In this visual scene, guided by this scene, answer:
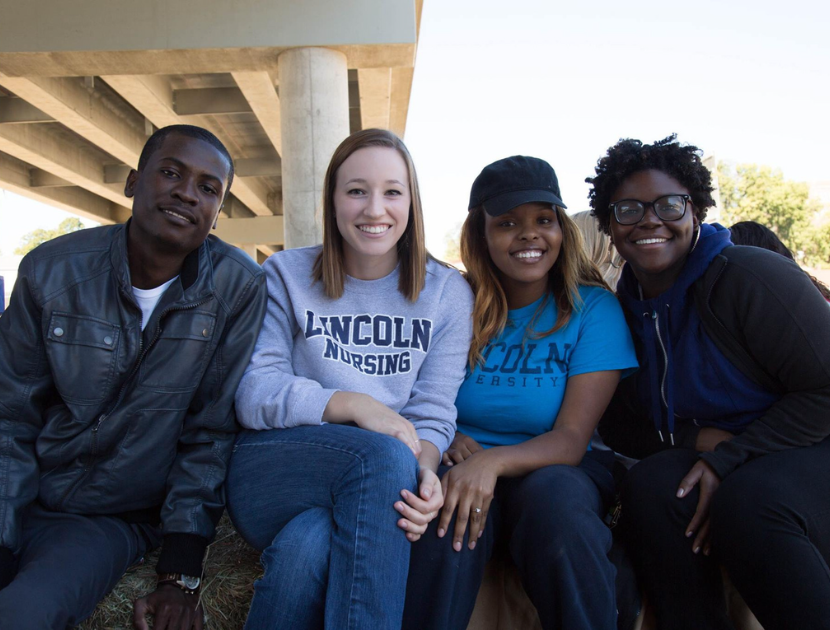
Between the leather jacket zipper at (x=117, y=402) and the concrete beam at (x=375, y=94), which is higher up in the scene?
the concrete beam at (x=375, y=94)

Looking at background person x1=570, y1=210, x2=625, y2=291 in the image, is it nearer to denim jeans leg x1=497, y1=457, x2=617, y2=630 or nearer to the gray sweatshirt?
the gray sweatshirt

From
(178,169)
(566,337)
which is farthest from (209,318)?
(566,337)

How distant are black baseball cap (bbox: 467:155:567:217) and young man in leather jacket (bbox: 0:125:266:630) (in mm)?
1046

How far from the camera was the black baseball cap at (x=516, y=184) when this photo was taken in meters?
2.57

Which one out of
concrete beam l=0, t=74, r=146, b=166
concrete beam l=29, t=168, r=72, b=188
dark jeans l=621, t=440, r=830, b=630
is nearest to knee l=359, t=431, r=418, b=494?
dark jeans l=621, t=440, r=830, b=630

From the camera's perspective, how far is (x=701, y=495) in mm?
2174

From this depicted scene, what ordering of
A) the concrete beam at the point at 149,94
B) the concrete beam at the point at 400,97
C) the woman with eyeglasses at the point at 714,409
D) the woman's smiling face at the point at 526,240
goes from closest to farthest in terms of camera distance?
the woman with eyeglasses at the point at 714,409
the woman's smiling face at the point at 526,240
the concrete beam at the point at 149,94
the concrete beam at the point at 400,97

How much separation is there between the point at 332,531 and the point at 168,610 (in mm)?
601

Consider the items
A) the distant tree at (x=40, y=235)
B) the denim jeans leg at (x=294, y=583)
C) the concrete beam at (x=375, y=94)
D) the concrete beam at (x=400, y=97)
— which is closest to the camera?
the denim jeans leg at (x=294, y=583)

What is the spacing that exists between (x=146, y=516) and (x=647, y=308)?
204 cm

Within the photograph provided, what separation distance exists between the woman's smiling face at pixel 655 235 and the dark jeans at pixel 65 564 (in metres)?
2.10

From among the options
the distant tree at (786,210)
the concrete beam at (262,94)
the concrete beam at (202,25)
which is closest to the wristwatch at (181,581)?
the concrete beam at (202,25)

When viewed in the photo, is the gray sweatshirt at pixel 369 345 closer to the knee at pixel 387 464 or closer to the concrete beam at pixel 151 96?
the knee at pixel 387 464

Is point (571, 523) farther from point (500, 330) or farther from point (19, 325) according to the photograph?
point (19, 325)
